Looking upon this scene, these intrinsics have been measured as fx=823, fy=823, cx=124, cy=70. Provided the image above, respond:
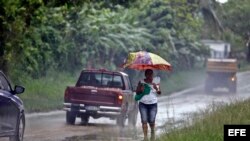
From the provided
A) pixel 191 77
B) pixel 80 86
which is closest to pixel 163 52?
pixel 191 77

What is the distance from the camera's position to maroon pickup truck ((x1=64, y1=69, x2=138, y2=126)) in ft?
86.3

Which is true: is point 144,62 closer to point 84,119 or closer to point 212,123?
point 212,123

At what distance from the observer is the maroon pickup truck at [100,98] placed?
26297 millimetres

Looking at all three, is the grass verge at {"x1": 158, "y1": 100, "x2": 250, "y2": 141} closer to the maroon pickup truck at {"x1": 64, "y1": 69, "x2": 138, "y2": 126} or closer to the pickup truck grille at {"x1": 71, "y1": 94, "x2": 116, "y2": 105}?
the maroon pickup truck at {"x1": 64, "y1": 69, "x2": 138, "y2": 126}

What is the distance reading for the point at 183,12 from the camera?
6475cm

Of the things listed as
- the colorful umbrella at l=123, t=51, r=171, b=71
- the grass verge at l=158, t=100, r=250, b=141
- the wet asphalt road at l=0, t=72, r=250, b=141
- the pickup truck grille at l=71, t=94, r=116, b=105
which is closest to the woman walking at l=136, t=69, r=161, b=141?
the colorful umbrella at l=123, t=51, r=171, b=71

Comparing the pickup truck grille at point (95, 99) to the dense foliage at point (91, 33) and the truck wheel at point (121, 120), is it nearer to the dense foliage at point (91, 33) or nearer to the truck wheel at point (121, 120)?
the truck wheel at point (121, 120)

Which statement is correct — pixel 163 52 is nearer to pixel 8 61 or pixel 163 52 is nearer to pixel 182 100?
pixel 182 100

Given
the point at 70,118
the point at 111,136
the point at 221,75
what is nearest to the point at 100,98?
the point at 70,118

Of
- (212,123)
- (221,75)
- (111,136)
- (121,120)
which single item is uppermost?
(212,123)

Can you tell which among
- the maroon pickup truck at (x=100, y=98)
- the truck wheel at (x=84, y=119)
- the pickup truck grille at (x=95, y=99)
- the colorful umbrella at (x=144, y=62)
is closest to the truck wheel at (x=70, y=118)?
the maroon pickup truck at (x=100, y=98)

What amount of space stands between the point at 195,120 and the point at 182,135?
3442 millimetres

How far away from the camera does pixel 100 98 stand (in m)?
26.5

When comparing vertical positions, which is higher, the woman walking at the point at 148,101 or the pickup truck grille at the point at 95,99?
the woman walking at the point at 148,101
